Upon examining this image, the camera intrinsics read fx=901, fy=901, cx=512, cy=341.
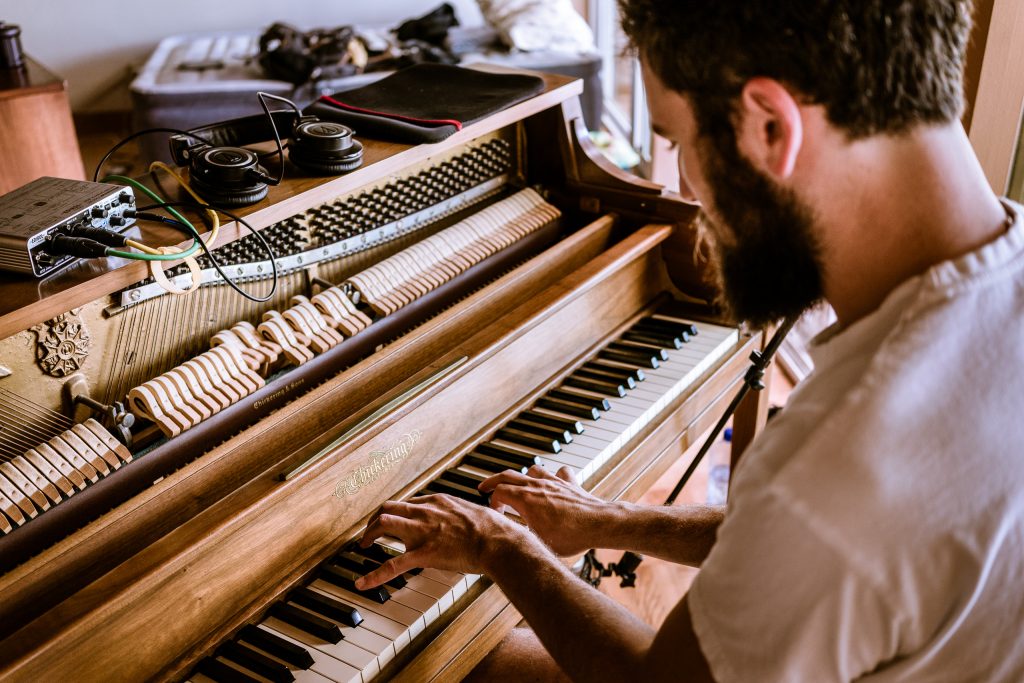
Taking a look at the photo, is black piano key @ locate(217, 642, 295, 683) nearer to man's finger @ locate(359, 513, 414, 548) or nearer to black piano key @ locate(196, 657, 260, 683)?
black piano key @ locate(196, 657, 260, 683)

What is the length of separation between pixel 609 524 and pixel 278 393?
70 cm

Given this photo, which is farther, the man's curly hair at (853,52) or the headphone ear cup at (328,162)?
the headphone ear cup at (328,162)

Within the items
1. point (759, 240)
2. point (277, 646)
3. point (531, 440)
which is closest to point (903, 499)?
point (759, 240)

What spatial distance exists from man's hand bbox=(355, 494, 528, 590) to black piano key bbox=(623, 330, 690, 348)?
922 millimetres

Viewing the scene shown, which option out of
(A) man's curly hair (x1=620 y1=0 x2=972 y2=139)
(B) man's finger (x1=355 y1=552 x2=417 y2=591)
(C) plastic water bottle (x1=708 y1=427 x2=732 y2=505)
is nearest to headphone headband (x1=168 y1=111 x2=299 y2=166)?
(B) man's finger (x1=355 y1=552 x2=417 y2=591)

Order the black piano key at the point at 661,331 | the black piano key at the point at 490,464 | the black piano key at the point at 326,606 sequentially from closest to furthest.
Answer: the black piano key at the point at 326,606 < the black piano key at the point at 490,464 < the black piano key at the point at 661,331

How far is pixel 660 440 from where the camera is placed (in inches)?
82.7

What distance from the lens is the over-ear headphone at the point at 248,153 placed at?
165 cm

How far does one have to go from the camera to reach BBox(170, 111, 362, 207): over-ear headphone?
1.65m

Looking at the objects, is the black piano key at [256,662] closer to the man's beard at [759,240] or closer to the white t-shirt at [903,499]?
the white t-shirt at [903,499]

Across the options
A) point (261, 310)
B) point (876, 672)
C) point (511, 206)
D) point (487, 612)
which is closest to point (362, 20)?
point (511, 206)

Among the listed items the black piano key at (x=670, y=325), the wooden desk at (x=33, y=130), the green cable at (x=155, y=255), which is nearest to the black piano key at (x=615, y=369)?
the black piano key at (x=670, y=325)

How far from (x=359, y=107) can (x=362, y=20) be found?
625 cm

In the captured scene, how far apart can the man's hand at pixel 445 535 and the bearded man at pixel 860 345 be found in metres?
0.37
